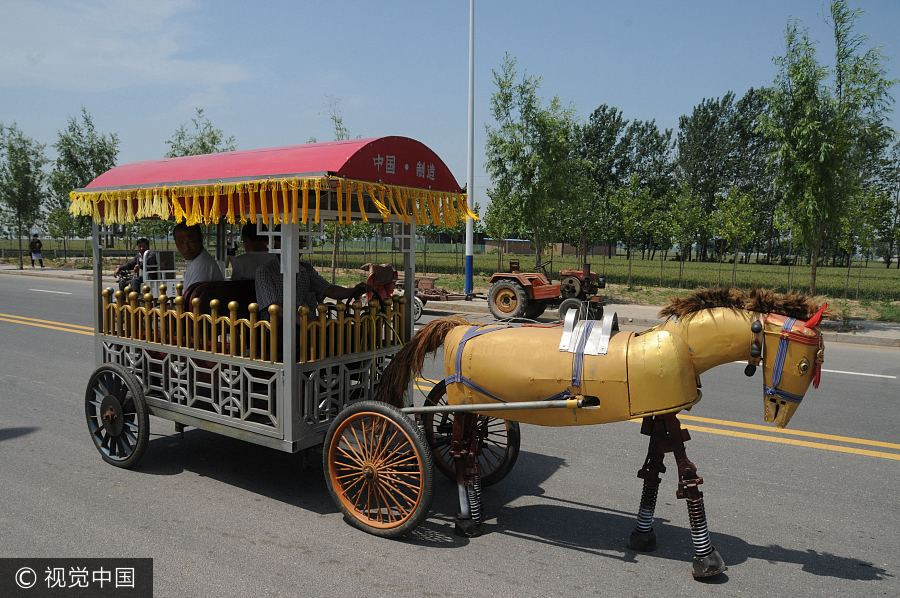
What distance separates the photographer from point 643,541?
4191mm

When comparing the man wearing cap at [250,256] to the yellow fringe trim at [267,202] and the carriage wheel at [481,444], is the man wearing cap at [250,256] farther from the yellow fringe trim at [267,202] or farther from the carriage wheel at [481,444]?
the carriage wheel at [481,444]

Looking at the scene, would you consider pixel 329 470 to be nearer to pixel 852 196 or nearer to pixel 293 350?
pixel 293 350

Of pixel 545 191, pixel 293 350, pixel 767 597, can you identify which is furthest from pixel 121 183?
pixel 545 191

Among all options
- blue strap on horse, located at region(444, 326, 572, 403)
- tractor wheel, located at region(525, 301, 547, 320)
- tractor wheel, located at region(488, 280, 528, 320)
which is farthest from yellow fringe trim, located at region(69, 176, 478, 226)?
tractor wheel, located at region(525, 301, 547, 320)

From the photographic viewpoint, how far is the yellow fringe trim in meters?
4.36

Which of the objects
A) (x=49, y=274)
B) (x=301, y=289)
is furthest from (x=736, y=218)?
(x=49, y=274)

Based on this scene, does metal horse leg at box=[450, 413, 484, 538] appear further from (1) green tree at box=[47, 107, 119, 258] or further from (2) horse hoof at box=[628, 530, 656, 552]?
(1) green tree at box=[47, 107, 119, 258]

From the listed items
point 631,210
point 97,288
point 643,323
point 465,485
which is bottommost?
point 643,323

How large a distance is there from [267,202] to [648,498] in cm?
309

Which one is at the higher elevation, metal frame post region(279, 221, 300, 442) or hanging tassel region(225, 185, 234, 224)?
hanging tassel region(225, 185, 234, 224)

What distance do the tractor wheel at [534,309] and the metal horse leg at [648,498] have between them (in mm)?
10793

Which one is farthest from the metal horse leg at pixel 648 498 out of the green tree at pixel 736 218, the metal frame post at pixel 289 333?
the green tree at pixel 736 218

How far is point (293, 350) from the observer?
457 cm

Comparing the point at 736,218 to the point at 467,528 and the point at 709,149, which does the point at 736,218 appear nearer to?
the point at 467,528
